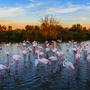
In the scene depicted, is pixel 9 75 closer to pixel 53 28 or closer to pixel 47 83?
pixel 47 83

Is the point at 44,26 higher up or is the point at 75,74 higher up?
the point at 44,26

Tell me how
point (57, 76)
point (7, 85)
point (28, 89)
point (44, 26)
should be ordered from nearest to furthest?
point (28, 89) → point (7, 85) → point (57, 76) → point (44, 26)

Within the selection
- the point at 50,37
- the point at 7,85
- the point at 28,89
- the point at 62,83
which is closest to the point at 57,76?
the point at 62,83

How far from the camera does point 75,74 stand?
19.2 feet

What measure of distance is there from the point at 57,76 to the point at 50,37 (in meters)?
28.1

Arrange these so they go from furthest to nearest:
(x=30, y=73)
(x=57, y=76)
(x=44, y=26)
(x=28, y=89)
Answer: (x=44, y=26)
(x=30, y=73)
(x=57, y=76)
(x=28, y=89)

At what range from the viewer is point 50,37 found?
3353cm

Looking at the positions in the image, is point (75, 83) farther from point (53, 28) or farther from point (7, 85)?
point (53, 28)

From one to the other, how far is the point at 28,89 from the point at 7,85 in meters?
1.06

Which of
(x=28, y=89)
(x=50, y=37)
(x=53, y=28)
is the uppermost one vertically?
(x=53, y=28)

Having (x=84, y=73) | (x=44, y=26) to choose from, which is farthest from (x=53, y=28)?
(x=84, y=73)

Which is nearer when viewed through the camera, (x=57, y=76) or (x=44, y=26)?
(x=57, y=76)

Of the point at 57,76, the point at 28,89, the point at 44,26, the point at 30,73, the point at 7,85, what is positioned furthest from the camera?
the point at 44,26

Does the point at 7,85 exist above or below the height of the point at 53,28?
below
